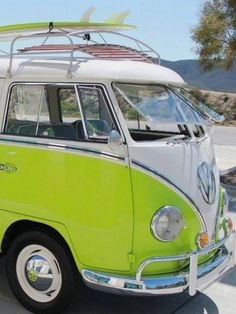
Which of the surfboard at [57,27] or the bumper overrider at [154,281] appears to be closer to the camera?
the bumper overrider at [154,281]

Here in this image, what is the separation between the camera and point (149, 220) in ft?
11.7

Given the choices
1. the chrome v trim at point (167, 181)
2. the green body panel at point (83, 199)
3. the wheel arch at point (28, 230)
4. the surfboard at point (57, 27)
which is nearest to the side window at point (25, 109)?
the green body panel at point (83, 199)

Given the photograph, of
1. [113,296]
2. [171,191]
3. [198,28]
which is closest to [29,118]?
[171,191]

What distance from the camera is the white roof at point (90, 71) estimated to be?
3.78 m

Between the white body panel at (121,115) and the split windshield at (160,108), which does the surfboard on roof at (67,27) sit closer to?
the white body panel at (121,115)

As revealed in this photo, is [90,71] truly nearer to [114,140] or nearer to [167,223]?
[114,140]

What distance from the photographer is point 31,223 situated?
4.02 metres

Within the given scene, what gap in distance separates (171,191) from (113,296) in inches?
51.1

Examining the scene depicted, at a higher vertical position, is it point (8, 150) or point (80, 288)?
point (8, 150)

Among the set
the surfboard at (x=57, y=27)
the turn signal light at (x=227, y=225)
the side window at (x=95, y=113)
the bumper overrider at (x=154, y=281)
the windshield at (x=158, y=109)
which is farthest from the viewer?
the turn signal light at (x=227, y=225)

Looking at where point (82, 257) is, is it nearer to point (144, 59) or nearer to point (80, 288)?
point (80, 288)

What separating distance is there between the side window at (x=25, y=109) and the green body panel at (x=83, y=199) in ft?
0.91

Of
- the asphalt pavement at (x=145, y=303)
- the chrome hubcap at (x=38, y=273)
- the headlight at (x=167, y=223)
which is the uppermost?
the headlight at (x=167, y=223)

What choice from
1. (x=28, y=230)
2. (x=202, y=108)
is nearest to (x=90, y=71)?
(x=202, y=108)
